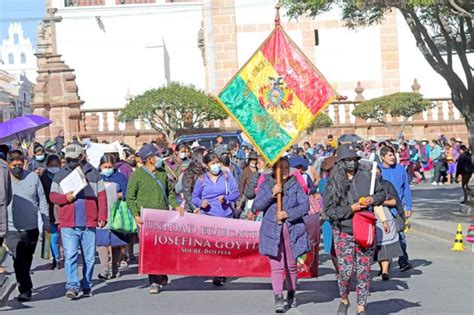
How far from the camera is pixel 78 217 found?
12500 mm

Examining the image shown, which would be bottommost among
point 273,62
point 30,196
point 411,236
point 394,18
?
point 411,236

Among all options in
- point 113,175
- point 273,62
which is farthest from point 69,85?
point 273,62

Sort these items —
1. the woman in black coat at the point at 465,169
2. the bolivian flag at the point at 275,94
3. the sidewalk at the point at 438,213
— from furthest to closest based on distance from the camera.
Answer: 1. the woman in black coat at the point at 465,169
2. the sidewalk at the point at 438,213
3. the bolivian flag at the point at 275,94

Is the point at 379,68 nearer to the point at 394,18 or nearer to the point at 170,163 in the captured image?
the point at 394,18

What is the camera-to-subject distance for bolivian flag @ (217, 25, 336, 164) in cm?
1188

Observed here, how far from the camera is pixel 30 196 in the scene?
12.6 m

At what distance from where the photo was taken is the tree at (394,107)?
155 feet

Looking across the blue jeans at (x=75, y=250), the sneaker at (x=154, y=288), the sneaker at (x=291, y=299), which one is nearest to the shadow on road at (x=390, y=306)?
the sneaker at (x=291, y=299)

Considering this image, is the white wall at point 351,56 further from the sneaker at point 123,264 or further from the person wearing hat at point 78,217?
the person wearing hat at point 78,217

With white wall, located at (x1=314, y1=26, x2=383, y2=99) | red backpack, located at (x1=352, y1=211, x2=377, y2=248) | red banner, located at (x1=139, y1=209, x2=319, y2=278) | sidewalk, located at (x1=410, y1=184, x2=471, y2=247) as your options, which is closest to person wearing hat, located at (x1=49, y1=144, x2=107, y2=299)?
red banner, located at (x1=139, y1=209, x2=319, y2=278)

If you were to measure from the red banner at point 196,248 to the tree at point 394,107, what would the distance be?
34.8 meters

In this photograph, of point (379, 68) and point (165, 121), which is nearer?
point (165, 121)

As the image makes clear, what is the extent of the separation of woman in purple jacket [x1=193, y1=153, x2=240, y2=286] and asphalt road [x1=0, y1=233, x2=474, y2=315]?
823 mm

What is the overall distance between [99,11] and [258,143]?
5236 cm
